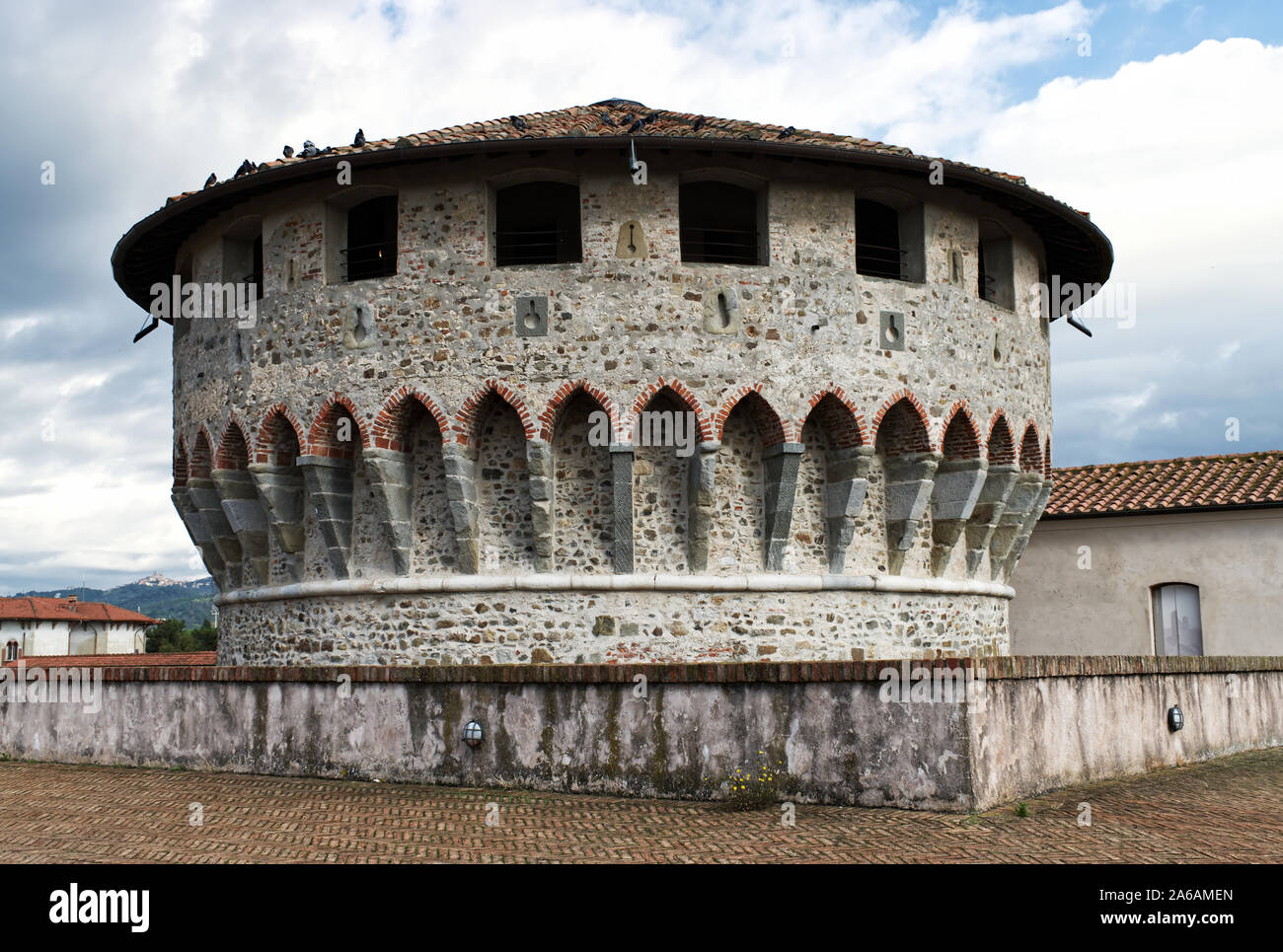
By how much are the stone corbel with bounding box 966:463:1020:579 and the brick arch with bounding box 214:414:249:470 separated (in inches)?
382

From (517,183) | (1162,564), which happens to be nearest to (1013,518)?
(1162,564)

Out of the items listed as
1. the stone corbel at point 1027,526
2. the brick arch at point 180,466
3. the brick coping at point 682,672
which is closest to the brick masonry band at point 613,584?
the brick coping at point 682,672

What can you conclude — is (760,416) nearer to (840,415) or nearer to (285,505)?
(840,415)

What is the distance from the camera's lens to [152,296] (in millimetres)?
19125

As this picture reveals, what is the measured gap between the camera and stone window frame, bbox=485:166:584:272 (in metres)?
14.5

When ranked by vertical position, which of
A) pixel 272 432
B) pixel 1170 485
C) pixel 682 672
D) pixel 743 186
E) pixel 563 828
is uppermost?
pixel 743 186

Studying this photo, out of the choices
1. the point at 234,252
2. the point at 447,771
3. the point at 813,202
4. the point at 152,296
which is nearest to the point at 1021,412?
the point at 813,202

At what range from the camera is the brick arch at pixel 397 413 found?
46.8ft

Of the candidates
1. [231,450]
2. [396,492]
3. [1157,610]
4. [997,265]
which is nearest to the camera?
[396,492]

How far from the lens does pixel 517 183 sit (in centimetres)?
1495

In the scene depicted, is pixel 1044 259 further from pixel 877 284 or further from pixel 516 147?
pixel 516 147

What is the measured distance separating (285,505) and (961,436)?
8.74 metres

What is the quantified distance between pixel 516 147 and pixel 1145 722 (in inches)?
357

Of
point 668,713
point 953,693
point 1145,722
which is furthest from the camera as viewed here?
point 1145,722
